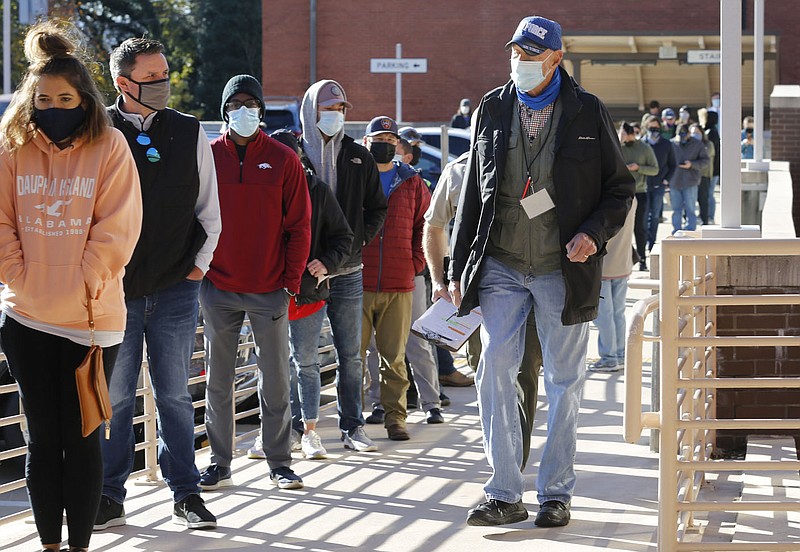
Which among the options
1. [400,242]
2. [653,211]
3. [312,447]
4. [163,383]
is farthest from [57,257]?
[653,211]

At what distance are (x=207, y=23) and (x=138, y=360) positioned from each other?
5332cm

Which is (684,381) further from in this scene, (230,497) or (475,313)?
(230,497)

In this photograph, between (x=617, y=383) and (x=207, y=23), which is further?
(x=207, y=23)

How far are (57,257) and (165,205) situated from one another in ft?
3.57

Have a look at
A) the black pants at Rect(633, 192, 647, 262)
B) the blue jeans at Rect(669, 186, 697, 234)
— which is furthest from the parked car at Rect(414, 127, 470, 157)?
the black pants at Rect(633, 192, 647, 262)

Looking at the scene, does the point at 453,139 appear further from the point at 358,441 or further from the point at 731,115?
the point at 731,115

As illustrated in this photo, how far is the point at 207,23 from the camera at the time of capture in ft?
188

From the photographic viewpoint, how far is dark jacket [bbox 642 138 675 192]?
2022 centimetres

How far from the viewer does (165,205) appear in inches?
229

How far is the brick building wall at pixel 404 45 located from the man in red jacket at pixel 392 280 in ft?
103

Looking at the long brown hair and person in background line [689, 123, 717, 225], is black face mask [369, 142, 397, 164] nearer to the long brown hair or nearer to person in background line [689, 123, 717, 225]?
the long brown hair

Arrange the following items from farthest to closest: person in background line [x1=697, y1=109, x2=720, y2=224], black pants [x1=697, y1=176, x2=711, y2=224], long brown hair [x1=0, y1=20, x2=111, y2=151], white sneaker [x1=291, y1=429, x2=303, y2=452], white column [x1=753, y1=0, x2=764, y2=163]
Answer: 1. person in background line [x1=697, y1=109, x2=720, y2=224]
2. black pants [x1=697, y1=176, x2=711, y2=224]
3. white column [x1=753, y1=0, x2=764, y2=163]
4. white sneaker [x1=291, y1=429, x2=303, y2=452]
5. long brown hair [x1=0, y1=20, x2=111, y2=151]

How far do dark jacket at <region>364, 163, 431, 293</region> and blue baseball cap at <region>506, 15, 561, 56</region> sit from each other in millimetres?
2747

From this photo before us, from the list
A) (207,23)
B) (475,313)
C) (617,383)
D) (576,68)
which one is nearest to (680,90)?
(576,68)
